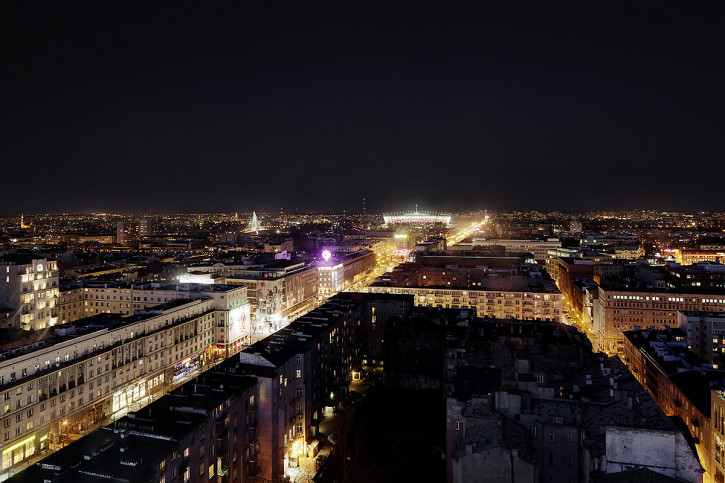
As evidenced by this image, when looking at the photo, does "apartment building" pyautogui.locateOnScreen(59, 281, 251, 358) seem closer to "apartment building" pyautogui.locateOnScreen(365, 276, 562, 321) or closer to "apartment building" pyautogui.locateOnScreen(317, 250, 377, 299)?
"apartment building" pyautogui.locateOnScreen(365, 276, 562, 321)

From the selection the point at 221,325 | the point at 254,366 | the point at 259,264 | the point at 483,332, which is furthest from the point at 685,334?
the point at 259,264

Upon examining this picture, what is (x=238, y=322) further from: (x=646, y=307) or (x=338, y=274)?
(x=646, y=307)

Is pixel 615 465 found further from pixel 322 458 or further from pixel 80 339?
pixel 80 339

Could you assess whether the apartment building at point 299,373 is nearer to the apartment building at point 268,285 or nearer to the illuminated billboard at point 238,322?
the illuminated billboard at point 238,322

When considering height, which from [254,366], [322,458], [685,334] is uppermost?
[254,366]

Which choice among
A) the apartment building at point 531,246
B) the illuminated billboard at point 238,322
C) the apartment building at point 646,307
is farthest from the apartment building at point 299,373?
the apartment building at point 531,246

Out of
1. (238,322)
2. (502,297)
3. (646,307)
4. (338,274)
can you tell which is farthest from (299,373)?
(338,274)
